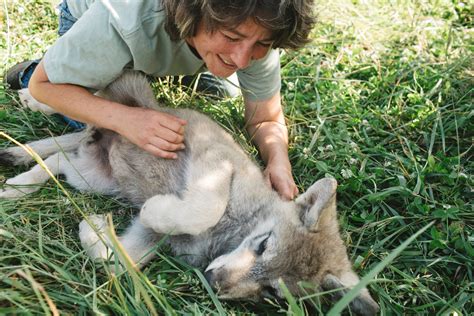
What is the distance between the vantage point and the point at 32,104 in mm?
3896

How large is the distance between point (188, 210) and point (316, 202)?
716 mm

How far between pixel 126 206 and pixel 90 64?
956 mm

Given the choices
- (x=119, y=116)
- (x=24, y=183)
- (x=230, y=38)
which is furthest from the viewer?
(x=24, y=183)

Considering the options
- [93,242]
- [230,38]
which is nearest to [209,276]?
[93,242]

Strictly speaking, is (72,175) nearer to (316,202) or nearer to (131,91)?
(131,91)

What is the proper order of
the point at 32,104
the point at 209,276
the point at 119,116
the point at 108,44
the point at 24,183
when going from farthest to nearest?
the point at 32,104
the point at 24,183
the point at 119,116
the point at 108,44
the point at 209,276

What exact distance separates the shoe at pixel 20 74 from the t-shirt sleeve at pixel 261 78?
1676 mm

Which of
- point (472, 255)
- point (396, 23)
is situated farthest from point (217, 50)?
point (396, 23)

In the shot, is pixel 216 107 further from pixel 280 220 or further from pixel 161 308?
pixel 161 308

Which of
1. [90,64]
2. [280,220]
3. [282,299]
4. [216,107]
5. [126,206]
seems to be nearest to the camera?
[282,299]

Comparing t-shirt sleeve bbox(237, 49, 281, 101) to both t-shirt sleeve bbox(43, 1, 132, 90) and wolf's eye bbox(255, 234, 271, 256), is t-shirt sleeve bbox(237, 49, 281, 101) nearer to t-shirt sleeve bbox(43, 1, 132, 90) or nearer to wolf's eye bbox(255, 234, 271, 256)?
t-shirt sleeve bbox(43, 1, 132, 90)

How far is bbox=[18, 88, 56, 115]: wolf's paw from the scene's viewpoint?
388cm

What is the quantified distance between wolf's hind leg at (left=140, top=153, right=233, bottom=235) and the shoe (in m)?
1.90

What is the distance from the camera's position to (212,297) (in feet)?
8.07
